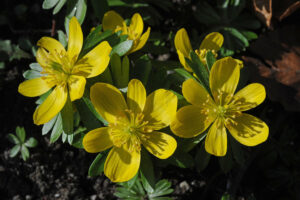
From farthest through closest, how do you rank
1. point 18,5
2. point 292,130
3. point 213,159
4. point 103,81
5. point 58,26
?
point 18,5 < point 58,26 < point 213,159 < point 292,130 < point 103,81

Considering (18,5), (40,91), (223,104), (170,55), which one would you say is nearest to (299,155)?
(223,104)

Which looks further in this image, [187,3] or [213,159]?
[187,3]

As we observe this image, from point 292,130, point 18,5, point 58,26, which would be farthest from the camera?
point 18,5

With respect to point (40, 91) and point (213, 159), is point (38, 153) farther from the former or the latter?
point (213, 159)

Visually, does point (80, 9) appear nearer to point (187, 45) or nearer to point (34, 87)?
point (34, 87)

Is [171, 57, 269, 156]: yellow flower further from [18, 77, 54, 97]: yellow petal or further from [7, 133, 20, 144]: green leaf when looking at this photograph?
[7, 133, 20, 144]: green leaf

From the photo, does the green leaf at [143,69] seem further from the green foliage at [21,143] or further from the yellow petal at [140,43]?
the green foliage at [21,143]

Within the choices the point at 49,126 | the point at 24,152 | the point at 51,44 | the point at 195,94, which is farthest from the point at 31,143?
the point at 195,94
